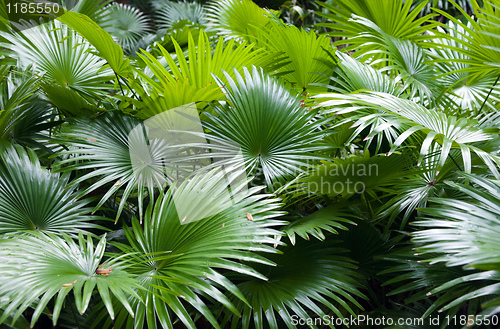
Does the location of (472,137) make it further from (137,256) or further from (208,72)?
(137,256)

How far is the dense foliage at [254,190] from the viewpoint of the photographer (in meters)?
0.95

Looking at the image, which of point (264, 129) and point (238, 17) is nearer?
point (264, 129)

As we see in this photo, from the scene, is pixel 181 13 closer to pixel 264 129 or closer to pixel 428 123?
pixel 264 129

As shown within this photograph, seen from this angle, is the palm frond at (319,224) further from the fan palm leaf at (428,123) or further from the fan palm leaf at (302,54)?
the fan palm leaf at (302,54)

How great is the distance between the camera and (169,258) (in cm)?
102

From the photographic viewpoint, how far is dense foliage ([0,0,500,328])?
95 cm

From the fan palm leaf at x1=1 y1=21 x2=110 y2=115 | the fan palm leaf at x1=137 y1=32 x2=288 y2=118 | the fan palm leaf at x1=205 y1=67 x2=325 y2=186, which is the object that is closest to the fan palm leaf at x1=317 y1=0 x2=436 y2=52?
the fan palm leaf at x1=137 y1=32 x2=288 y2=118

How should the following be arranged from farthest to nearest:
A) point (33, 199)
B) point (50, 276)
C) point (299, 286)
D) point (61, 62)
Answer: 1. point (61, 62)
2. point (33, 199)
3. point (299, 286)
4. point (50, 276)

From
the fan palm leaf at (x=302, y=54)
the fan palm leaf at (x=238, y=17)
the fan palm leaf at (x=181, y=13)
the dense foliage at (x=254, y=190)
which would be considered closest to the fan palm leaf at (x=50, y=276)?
the dense foliage at (x=254, y=190)

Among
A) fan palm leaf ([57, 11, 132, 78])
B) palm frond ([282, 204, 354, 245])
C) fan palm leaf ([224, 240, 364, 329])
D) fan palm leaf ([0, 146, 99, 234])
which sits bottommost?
fan palm leaf ([224, 240, 364, 329])

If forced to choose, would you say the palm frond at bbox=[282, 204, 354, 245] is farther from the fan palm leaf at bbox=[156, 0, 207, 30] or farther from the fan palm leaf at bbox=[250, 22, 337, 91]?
the fan palm leaf at bbox=[156, 0, 207, 30]

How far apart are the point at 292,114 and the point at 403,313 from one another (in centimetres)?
73

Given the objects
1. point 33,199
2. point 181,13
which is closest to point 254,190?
point 33,199

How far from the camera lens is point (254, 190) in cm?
117
